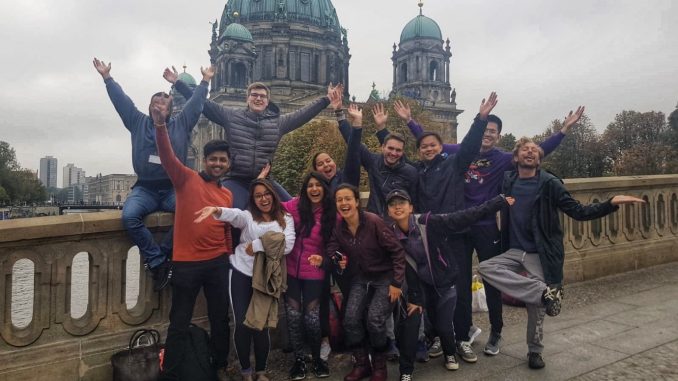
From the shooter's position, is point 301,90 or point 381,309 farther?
point 301,90

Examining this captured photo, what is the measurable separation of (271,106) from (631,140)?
54416 mm

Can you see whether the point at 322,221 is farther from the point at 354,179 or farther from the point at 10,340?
the point at 10,340

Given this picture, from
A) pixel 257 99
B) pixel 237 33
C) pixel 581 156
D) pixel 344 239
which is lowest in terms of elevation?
pixel 344 239

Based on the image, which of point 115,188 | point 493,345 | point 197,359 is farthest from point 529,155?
point 115,188

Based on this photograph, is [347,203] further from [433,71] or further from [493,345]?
[433,71]

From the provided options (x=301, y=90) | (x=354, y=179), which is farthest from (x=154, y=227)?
(x=301, y=90)

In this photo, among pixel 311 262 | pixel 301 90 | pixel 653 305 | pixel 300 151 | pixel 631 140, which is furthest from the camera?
pixel 301 90

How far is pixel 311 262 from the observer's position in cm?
414

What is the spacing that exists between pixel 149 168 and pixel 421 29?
64.3 metres

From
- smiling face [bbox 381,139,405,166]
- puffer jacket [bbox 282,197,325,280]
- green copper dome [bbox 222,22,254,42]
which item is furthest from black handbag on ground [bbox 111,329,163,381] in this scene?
green copper dome [bbox 222,22,254,42]

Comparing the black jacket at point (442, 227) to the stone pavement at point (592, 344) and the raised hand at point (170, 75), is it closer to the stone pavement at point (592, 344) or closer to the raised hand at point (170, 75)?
the stone pavement at point (592, 344)

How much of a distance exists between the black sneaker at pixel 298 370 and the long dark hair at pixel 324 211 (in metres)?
1.08

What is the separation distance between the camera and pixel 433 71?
2549 inches

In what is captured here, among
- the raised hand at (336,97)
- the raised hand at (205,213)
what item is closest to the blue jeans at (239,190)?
the raised hand at (205,213)
